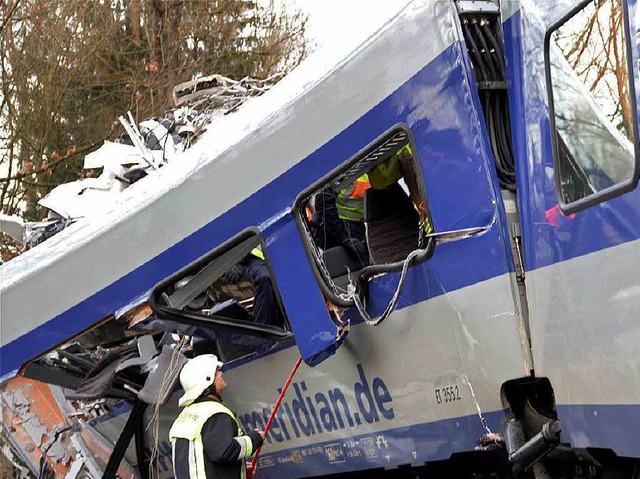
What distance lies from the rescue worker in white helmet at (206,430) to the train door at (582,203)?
95.0 inches

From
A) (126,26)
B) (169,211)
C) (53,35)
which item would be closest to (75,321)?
(169,211)

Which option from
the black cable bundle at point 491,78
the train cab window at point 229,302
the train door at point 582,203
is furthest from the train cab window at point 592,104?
the train cab window at point 229,302

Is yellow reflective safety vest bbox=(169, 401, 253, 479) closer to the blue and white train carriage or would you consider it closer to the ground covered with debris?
the blue and white train carriage

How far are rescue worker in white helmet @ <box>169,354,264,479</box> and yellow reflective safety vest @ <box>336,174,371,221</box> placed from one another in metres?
1.26

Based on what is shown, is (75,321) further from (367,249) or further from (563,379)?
(563,379)

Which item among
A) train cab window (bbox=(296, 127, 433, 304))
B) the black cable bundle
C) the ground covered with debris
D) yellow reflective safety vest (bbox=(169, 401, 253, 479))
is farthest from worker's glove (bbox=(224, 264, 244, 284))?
the black cable bundle

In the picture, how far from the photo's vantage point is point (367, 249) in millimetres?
6641

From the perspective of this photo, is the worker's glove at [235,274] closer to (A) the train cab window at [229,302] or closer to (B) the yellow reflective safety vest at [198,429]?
(A) the train cab window at [229,302]

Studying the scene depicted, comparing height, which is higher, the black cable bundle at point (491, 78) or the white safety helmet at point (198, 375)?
the black cable bundle at point (491, 78)

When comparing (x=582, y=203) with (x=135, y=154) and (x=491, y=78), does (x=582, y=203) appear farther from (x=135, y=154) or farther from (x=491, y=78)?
(x=135, y=154)

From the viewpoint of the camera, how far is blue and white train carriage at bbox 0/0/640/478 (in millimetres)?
4371

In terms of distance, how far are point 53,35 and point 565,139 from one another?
1016cm

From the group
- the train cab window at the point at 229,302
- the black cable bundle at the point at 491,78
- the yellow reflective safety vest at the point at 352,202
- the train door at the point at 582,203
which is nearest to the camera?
the train door at the point at 582,203

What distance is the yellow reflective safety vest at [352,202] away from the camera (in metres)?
7.03
